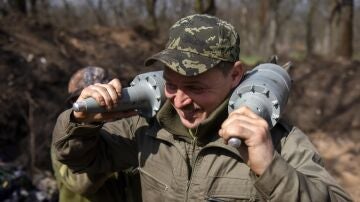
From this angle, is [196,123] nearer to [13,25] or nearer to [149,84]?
[149,84]

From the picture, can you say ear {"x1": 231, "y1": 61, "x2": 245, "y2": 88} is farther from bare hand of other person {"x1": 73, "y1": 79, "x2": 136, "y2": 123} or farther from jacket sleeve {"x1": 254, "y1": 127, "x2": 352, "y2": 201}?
bare hand of other person {"x1": 73, "y1": 79, "x2": 136, "y2": 123}

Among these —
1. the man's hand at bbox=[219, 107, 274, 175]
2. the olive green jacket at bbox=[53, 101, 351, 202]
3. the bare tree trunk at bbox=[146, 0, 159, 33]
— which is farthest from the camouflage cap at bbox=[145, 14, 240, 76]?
the bare tree trunk at bbox=[146, 0, 159, 33]

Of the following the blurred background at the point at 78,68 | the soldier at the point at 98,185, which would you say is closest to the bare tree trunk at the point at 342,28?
the blurred background at the point at 78,68

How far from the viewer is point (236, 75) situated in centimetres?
219

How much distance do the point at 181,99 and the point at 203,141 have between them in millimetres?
222

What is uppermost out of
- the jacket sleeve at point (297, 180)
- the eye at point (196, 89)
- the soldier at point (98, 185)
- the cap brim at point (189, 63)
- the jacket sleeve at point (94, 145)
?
the cap brim at point (189, 63)

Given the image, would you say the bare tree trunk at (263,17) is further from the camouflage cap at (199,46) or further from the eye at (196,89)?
the eye at (196,89)

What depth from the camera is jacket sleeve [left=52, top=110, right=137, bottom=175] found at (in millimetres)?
2314

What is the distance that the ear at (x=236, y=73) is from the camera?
7.08 feet

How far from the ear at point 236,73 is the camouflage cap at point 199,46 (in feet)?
0.09

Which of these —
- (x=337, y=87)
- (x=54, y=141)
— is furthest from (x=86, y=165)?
(x=337, y=87)

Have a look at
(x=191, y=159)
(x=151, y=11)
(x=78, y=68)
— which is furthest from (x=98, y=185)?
(x=151, y=11)

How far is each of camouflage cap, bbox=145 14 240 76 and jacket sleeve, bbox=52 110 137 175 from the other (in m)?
0.47

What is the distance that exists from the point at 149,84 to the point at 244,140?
70cm
